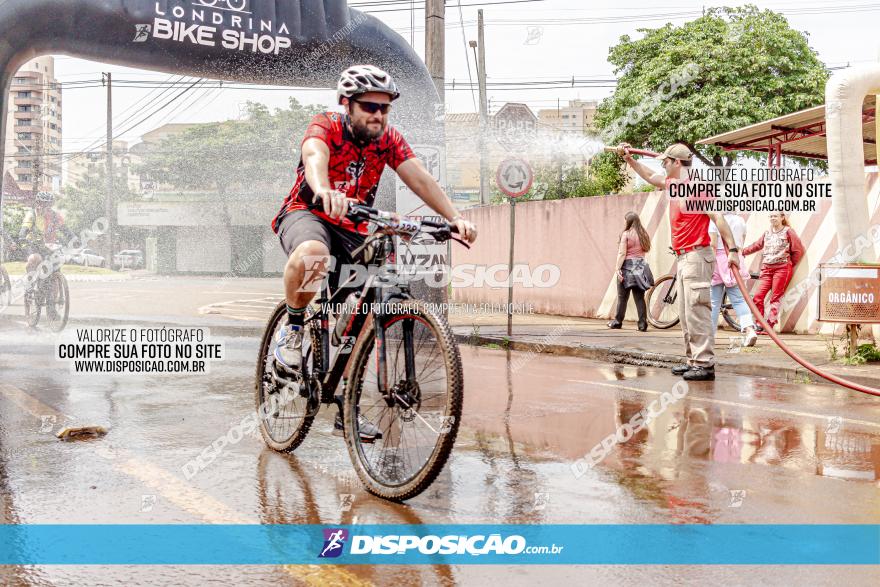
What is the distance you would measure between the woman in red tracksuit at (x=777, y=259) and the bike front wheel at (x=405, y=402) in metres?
9.36

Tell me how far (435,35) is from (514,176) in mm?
2402

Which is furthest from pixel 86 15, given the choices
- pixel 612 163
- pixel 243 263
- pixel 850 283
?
pixel 243 263

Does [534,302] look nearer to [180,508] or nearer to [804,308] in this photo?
[804,308]

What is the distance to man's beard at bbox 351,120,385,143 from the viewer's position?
4.60 meters

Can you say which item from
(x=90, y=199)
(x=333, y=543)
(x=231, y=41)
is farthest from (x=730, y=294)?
(x=90, y=199)

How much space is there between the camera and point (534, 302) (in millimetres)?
17703

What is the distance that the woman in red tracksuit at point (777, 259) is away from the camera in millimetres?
12562

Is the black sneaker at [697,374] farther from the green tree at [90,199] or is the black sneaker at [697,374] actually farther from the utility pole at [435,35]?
the green tree at [90,199]

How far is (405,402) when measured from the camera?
4156 mm

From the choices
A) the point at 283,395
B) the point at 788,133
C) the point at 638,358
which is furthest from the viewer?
the point at 788,133

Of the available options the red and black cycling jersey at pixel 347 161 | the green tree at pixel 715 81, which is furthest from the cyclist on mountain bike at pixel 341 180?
the green tree at pixel 715 81

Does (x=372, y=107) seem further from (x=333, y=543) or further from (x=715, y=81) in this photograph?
(x=715, y=81)

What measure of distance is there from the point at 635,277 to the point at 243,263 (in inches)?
1466

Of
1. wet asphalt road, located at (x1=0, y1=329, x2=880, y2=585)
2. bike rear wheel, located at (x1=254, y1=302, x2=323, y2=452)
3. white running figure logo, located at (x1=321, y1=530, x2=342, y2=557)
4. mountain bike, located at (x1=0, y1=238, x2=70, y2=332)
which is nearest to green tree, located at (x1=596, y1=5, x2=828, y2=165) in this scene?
mountain bike, located at (x1=0, y1=238, x2=70, y2=332)
